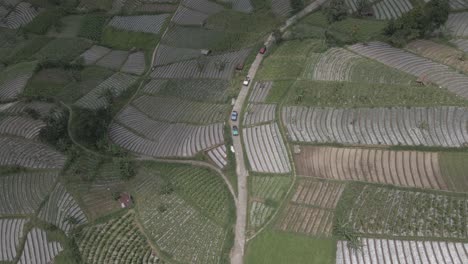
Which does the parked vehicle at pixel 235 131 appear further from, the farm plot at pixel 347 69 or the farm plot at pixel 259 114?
the farm plot at pixel 347 69

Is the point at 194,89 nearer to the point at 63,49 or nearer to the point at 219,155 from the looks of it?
the point at 219,155

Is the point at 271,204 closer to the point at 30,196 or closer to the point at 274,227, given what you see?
the point at 274,227

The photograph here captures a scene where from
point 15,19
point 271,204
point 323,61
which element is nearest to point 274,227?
point 271,204

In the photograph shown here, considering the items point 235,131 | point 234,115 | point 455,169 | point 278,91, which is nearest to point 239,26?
point 278,91

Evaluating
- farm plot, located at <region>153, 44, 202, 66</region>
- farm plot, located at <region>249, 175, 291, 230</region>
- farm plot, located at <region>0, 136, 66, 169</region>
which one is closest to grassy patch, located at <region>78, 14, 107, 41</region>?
farm plot, located at <region>153, 44, 202, 66</region>

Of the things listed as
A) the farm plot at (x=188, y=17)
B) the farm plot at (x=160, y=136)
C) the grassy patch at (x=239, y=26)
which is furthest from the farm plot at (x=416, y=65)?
the farm plot at (x=188, y=17)

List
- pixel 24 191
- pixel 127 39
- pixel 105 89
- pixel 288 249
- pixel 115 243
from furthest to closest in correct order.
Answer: pixel 127 39
pixel 105 89
pixel 24 191
pixel 115 243
pixel 288 249

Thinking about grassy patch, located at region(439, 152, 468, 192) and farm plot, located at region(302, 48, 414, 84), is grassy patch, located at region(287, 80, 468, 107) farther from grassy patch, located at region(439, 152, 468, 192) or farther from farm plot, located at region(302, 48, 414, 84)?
grassy patch, located at region(439, 152, 468, 192)
